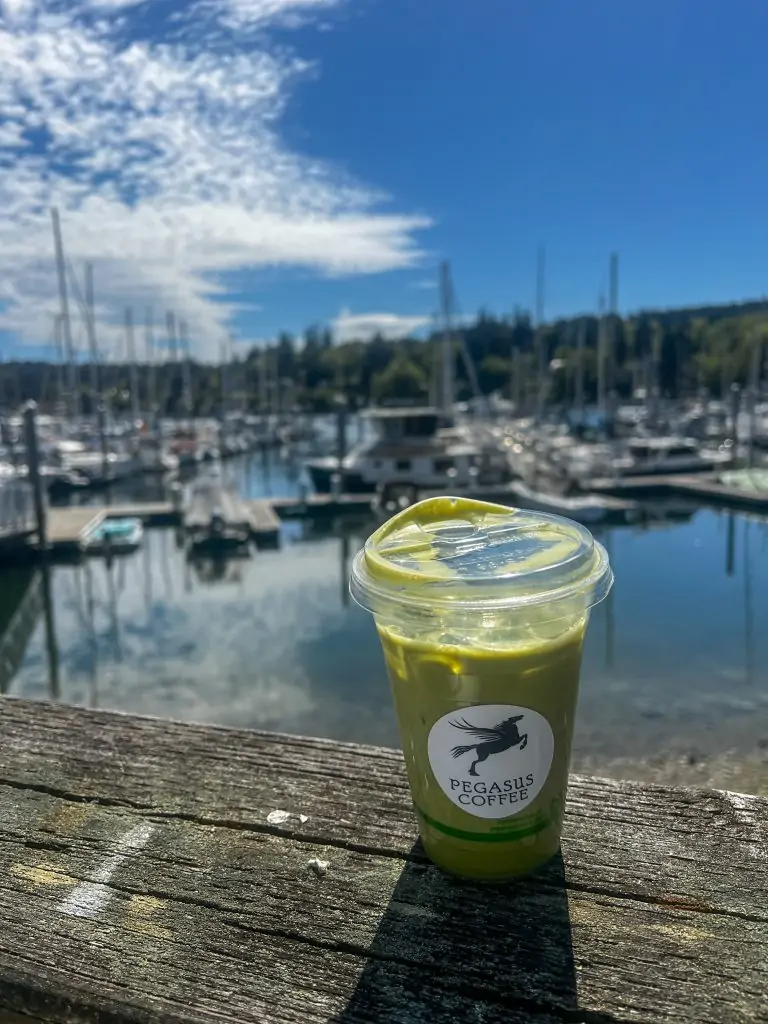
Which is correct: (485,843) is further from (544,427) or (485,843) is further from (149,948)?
(544,427)

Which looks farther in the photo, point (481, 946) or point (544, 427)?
point (544, 427)

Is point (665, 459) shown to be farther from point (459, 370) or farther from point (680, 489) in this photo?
point (459, 370)

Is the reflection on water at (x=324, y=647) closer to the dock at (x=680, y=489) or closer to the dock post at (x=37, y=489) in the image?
the dock post at (x=37, y=489)

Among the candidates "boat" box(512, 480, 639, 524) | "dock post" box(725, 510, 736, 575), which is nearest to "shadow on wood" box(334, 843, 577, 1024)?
"dock post" box(725, 510, 736, 575)

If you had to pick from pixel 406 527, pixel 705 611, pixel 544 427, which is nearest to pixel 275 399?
pixel 544 427

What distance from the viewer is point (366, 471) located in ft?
85.5

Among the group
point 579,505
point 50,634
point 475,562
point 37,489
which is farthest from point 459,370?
point 475,562

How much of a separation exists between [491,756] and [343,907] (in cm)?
30

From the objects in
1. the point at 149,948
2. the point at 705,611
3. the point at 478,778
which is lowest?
the point at 705,611

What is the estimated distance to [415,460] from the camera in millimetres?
25469

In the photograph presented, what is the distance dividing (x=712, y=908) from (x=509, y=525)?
60 centimetres

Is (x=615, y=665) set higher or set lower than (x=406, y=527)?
lower

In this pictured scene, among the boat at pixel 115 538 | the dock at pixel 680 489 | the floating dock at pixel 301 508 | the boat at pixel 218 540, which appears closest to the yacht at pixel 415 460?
the floating dock at pixel 301 508

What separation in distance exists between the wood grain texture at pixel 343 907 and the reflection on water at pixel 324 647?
767cm
